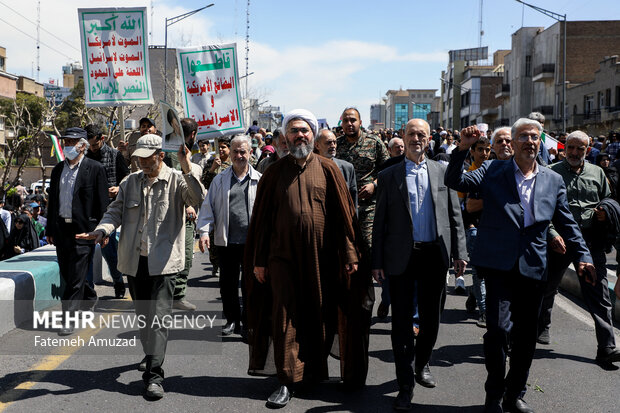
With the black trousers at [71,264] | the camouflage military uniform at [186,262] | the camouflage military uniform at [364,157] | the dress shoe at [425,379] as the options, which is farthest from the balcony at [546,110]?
the dress shoe at [425,379]

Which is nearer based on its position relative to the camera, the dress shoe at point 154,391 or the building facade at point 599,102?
the dress shoe at point 154,391

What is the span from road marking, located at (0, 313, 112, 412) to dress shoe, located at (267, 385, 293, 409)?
6.06 feet

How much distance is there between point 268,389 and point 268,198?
4.82ft

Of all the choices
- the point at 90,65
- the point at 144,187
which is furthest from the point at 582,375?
the point at 90,65

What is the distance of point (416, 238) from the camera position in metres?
5.11

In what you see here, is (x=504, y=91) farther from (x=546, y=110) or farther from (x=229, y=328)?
(x=229, y=328)

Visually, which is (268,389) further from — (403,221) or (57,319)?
(57,319)

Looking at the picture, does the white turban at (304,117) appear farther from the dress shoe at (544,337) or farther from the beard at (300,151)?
the dress shoe at (544,337)

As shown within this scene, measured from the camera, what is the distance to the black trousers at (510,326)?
459 centimetres

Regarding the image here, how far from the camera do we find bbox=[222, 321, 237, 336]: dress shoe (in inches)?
267

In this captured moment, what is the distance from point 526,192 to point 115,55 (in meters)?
6.95

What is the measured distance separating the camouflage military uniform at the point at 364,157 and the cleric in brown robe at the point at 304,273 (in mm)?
2174

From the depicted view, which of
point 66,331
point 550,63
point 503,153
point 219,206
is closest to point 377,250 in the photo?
point 503,153

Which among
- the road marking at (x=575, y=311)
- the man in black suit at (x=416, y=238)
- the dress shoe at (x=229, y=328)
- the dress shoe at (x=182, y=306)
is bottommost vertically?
the road marking at (x=575, y=311)
